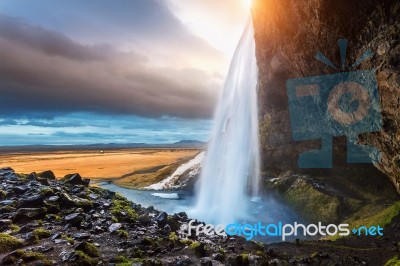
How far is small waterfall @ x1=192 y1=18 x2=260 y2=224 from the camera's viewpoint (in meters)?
44.9

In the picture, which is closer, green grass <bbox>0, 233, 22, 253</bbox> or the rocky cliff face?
green grass <bbox>0, 233, 22, 253</bbox>

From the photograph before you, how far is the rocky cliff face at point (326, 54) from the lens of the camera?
60.0ft

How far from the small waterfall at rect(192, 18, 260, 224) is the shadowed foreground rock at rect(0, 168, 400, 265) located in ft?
66.0

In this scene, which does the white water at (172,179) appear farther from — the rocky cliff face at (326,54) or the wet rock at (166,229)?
the wet rock at (166,229)

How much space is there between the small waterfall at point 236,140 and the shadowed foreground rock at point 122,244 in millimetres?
20129

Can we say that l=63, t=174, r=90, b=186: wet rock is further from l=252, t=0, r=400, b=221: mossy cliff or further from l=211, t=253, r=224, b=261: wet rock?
l=252, t=0, r=400, b=221: mossy cliff

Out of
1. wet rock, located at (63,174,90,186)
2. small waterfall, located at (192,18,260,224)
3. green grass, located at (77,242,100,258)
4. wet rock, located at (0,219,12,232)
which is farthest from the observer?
small waterfall, located at (192,18,260,224)

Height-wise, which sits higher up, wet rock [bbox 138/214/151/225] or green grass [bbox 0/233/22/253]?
green grass [bbox 0/233/22/253]

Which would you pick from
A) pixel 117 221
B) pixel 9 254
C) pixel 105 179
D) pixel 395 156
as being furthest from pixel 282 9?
pixel 105 179

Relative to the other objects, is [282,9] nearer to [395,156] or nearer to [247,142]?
[395,156]

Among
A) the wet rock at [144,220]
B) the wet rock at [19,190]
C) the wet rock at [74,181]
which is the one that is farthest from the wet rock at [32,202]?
the wet rock at [74,181]

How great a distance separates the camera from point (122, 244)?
1616cm

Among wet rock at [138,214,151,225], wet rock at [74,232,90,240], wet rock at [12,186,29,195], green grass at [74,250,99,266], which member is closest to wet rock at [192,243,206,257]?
green grass at [74,250,99,266]

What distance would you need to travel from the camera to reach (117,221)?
68.9ft
